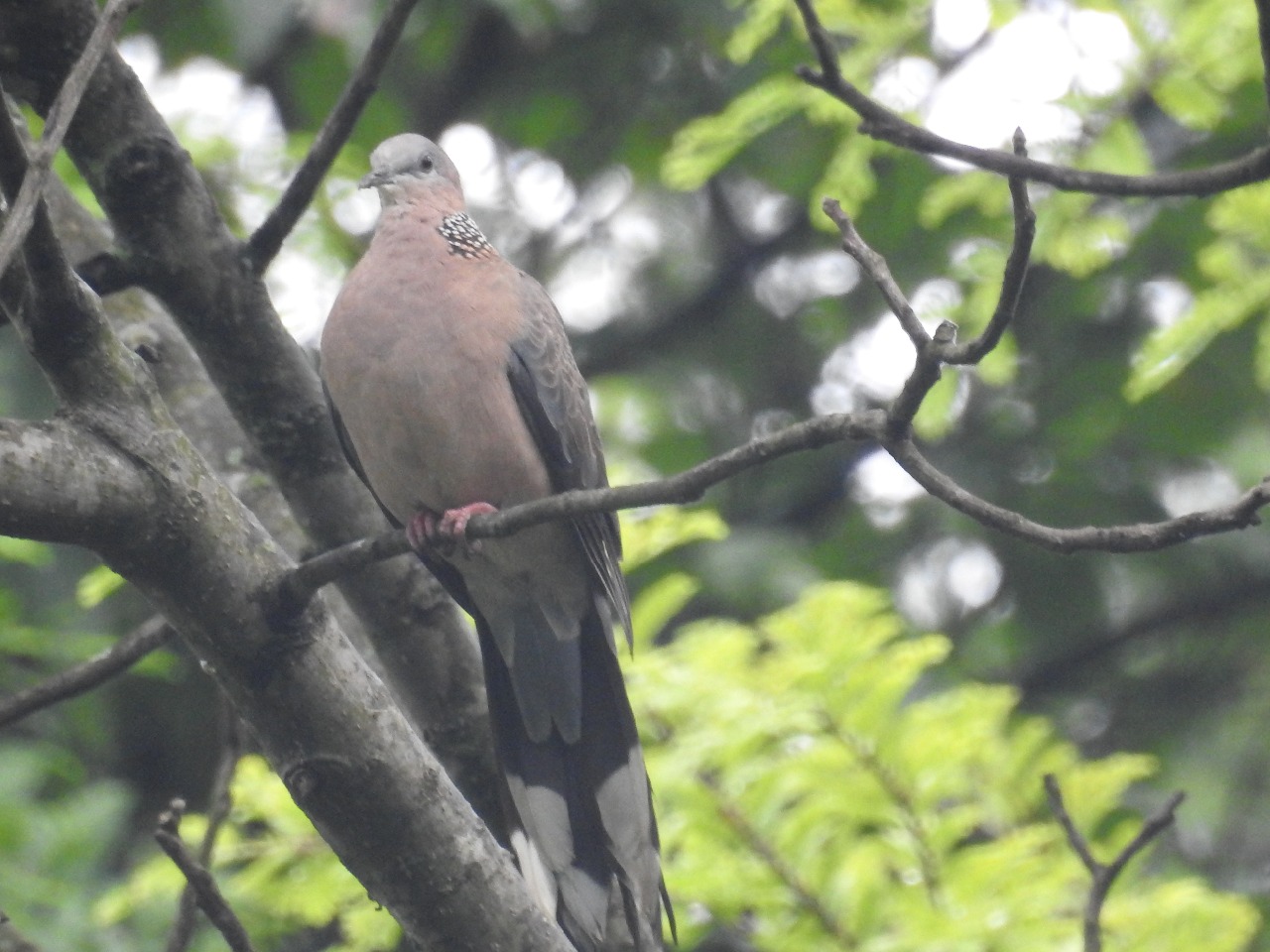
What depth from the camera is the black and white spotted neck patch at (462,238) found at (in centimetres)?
404

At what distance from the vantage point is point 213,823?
3109 mm

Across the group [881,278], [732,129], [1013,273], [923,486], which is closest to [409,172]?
[732,129]

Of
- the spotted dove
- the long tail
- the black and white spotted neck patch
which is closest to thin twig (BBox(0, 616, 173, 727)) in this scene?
the spotted dove

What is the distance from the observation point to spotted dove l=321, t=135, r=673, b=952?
3.34 meters

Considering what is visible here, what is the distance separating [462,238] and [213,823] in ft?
5.66

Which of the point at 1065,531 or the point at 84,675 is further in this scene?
the point at 84,675

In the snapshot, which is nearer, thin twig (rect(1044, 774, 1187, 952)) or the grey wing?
thin twig (rect(1044, 774, 1187, 952))

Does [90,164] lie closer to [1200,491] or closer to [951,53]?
[951,53]

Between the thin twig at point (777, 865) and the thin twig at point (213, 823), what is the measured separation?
121cm

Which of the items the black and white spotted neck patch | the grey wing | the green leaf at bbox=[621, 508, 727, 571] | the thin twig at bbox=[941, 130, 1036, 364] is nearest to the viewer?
the thin twig at bbox=[941, 130, 1036, 364]

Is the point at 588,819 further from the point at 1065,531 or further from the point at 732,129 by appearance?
the point at 732,129

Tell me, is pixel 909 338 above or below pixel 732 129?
below

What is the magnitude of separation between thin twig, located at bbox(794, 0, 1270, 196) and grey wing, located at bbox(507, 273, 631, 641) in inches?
70.3

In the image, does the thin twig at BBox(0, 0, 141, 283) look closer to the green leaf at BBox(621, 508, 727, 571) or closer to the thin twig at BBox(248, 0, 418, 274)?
the thin twig at BBox(248, 0, 418, 274)
